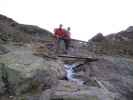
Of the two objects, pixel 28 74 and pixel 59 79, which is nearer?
pixel 28 74

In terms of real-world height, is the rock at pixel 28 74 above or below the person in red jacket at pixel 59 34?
below

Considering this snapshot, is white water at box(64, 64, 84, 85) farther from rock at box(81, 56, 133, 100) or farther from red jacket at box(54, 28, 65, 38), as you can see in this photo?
red jacket at box(54, 28, 65, 38)

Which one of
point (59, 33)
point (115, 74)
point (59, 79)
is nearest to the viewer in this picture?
point (59, 79)

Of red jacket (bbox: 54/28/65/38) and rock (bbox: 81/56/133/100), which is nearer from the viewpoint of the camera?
rock (bbox: 81/56/133/100)

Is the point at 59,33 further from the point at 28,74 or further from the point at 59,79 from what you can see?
the point at 28,74

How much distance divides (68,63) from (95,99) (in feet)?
17.2

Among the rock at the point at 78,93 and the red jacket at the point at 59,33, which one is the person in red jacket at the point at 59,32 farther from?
the rock at the point at 78,93

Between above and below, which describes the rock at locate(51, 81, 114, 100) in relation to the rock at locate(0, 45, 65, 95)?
below

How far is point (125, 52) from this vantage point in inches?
784

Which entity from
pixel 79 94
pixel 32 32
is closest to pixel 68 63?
pixel 79 94

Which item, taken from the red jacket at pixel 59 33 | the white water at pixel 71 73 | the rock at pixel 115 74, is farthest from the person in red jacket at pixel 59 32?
the rock at pixel 115 74

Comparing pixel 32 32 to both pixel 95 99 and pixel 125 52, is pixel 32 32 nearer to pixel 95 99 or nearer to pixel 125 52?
pixel 125 52

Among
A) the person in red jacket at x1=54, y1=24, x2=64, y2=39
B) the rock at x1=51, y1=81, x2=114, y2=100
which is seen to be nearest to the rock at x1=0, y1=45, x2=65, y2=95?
the rock at x1=51, y1=81, x2=114, y2=100

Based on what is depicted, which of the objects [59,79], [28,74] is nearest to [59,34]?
[59,79]
